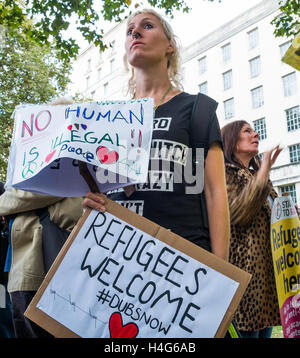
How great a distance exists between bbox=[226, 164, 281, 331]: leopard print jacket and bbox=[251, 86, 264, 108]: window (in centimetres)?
2769

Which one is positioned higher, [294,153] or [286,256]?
[294,153]

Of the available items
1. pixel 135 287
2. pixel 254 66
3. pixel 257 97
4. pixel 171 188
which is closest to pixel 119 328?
pixel 135 287

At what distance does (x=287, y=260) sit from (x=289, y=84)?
88.3 ft

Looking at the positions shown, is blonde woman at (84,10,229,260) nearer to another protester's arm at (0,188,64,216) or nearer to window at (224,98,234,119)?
another protester's arm at (0,188,64,216)

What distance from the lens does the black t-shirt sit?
57.2 inches

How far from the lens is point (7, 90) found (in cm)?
1623

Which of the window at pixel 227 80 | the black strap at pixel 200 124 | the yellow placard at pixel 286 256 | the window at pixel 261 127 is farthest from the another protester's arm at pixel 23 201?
the window at pixel 227 80

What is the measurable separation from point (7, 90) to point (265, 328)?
16.0m

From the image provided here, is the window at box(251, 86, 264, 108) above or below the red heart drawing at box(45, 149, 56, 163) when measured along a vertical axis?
above

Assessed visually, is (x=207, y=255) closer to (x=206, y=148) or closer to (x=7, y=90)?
(x=206, y=148)

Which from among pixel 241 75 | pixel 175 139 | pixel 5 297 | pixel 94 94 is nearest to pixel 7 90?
pixel 5 297

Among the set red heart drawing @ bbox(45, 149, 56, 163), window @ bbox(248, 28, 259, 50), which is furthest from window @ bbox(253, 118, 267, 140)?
red heart drawing @ bbox(45, 149, 56, 163)

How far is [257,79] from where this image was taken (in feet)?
95.3

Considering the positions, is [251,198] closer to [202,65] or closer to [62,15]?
[62,15]
